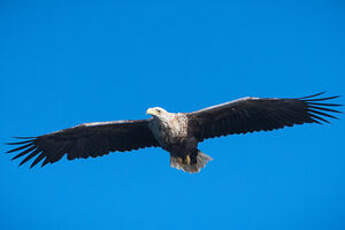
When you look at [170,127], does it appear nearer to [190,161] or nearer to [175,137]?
[175,137]

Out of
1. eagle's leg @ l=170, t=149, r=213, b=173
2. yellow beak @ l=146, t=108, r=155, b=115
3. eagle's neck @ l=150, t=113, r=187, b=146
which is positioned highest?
yellow beak @ l=146, t=108, r=155, b=115

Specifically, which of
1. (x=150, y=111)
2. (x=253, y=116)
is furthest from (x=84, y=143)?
(x=253, y=116)

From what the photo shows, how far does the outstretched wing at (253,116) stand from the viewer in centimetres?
697

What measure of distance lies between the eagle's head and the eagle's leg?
81 centimetres

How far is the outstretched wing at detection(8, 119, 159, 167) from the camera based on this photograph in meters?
7.51

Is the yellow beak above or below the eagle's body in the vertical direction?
above

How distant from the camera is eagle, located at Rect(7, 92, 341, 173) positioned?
6914 millimetres

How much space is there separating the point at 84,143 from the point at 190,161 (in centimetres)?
205

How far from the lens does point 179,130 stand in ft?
22.5

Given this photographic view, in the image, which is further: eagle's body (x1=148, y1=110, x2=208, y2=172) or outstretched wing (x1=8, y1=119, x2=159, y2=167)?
outstretched wing (x1=8, y1=119, x2=159, y2=167)

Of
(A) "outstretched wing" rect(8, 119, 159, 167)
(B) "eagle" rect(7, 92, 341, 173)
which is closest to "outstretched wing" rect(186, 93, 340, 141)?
(B) "eagle" rect(7, 92, 341, 173)

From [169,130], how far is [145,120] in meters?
0.70

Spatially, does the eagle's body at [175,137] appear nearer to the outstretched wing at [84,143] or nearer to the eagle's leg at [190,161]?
the eagle's leg at [190,161]

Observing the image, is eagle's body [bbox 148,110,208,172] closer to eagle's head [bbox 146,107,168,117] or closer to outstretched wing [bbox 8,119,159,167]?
eagle's head [bbox 146,107,168,117]
